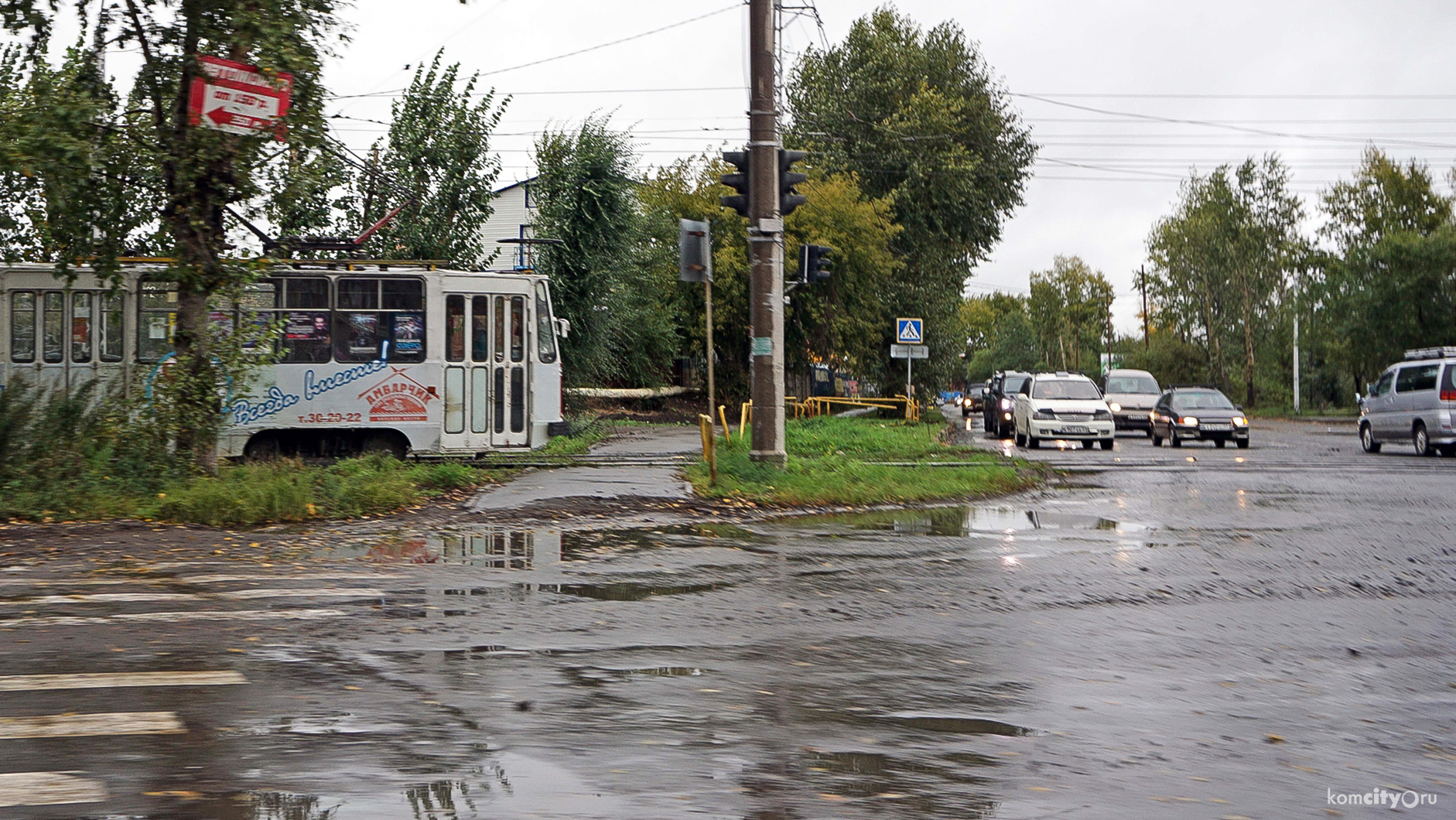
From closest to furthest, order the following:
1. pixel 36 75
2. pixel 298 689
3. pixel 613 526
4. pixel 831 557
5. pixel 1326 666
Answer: pixel 298 689 → pixel 1326 666 → pixel 831 557 → pixel 613 526 → pixel 36 75

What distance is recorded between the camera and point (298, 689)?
19.4 ft

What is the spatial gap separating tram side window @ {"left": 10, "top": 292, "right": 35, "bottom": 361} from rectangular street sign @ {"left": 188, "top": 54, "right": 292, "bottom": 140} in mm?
6343

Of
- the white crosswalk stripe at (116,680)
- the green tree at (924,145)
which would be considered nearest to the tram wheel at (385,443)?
the white crosswalk stripe at (116,680)

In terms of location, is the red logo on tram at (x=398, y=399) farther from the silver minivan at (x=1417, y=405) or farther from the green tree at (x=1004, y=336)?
the green tree at (x=1004, y=336)

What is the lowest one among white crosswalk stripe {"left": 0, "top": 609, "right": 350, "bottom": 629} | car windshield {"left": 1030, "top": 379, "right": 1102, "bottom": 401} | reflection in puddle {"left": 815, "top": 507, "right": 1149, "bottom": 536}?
white crosswalk stripe {"left": 0, "top": 609, "right": 350, "bottom": 629}

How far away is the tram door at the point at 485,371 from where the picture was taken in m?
19.7

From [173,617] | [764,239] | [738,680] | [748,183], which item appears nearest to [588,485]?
[764,239]

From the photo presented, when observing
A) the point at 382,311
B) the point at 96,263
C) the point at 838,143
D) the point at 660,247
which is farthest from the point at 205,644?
the point at 838,143

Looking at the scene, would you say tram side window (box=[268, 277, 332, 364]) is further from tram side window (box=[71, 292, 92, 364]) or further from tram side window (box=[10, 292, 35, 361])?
tram side window (box=[10, 292, 35, 361])

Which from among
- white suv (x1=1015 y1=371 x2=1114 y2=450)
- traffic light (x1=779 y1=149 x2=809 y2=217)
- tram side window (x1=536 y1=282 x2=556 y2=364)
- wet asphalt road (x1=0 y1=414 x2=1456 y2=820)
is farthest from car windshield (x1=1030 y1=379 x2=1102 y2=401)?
wet asphalt road (x1=0 y1=414 x2=1456 y2=820)

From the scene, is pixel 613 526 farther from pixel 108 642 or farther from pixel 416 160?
pixel 416 160

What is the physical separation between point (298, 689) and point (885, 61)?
47.8 m

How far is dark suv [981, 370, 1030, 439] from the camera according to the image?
34.9 m

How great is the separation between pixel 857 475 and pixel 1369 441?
17.4 meters
